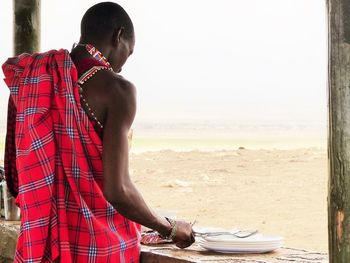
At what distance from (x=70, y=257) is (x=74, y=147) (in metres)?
0.37

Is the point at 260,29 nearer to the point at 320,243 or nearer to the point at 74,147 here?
the point at 320,243

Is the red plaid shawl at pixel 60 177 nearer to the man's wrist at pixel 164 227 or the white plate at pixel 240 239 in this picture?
the man's wrist at pixel 164 227

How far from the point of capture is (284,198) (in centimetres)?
1395

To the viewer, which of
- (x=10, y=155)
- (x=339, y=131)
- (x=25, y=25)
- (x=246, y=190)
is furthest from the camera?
(x=246, y=190)

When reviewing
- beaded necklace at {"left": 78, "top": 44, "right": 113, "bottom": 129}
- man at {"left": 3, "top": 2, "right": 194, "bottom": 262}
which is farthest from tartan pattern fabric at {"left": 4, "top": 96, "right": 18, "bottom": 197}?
beaded necklace at {"left": 78, "top": 44, "right": 113, "bottom": 129}

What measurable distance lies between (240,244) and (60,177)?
2.85 ft

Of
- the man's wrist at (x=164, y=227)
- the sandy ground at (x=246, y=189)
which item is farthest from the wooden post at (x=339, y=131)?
the sandy ground at (x=246, y=189)

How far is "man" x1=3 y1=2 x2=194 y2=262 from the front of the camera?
2.50 metres

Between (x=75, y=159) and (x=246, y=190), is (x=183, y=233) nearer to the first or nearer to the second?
(x=75, y=159)

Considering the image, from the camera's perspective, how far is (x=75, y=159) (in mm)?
2541

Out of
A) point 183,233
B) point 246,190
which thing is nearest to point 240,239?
point 183,233

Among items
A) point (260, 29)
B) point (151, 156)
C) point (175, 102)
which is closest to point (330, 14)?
point (151, 156)

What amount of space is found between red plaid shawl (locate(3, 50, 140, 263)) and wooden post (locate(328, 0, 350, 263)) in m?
0.75

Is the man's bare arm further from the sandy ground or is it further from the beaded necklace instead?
the sandy ground
